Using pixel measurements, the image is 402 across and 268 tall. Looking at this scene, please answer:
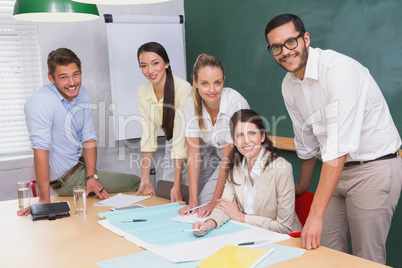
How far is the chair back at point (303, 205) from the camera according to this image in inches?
86.1

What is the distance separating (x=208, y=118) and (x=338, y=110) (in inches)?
39.2

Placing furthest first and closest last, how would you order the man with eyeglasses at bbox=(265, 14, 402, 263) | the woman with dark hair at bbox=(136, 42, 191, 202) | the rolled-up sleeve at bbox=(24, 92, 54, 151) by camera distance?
1. the woman with dark hair at bbox=(136, 42, 191, 202)
2. the rolled-up sleeve at bbox=(24, 92, 54, 151)
3. the man with eyeglasses at bbox=(265, 14, 402, 263)

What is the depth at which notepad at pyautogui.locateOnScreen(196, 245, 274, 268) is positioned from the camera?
1507 millimetres

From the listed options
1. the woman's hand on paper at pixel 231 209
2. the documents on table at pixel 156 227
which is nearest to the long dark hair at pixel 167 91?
the documents on table at pixel 156 227

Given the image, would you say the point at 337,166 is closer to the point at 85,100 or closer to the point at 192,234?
A: the point at 192,234

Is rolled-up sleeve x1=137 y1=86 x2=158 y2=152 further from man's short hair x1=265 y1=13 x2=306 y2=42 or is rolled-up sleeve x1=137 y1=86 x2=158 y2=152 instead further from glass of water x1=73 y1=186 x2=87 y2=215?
man's short hair x1=265 y1=13 x2=306 y2=42

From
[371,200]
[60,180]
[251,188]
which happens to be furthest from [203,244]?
[60,180]

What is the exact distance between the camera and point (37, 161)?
8.83 ft

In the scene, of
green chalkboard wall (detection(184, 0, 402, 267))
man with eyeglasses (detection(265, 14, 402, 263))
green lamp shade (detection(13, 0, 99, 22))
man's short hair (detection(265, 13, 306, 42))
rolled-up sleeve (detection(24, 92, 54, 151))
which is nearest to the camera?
man with eyeglasses (detection(265, 14, 402, 263))

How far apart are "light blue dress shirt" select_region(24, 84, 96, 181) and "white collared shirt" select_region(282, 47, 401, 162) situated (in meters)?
1.38

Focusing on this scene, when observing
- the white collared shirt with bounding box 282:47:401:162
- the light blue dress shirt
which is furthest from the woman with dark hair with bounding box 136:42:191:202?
the white collared shirt with bounding box 282:47:401:162

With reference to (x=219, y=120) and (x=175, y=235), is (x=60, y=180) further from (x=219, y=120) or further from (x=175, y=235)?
(x=175, y=235)

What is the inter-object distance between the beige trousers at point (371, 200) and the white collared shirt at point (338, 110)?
0.23 ft

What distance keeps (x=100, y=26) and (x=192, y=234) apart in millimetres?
2766
